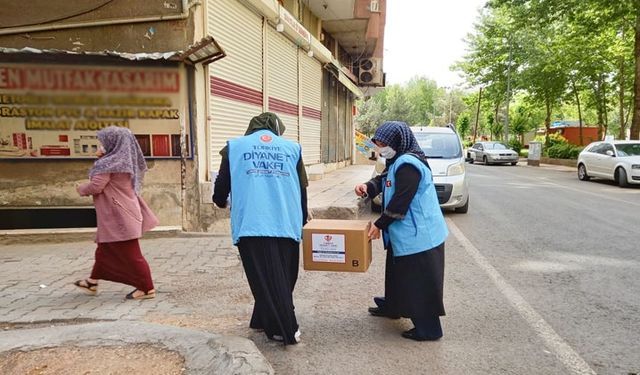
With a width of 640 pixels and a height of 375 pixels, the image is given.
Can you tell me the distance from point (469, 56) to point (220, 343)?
136 ft

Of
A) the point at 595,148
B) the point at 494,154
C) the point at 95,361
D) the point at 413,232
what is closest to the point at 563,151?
the point at 494,154

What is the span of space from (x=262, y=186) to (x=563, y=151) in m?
29.2

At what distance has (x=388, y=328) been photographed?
13.2 ft

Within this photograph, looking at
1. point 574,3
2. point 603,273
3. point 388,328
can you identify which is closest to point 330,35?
point 574,3

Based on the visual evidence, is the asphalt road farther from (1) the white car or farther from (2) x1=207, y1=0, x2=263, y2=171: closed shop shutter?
(1) the white car

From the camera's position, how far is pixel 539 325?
4051mm

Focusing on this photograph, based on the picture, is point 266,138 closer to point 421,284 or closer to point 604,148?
point 421,284

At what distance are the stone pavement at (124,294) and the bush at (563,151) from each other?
25.6 meters

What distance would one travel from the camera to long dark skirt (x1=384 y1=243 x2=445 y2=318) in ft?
12.1

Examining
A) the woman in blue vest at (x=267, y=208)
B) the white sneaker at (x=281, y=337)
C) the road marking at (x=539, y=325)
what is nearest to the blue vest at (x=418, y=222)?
the woman in blue vest at (x=267, y=208)

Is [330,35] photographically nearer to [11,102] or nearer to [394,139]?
[11,102]

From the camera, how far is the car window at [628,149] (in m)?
15.9

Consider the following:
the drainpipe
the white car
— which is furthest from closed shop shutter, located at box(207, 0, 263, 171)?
the white car

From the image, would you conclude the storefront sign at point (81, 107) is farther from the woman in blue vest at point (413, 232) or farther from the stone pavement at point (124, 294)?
the woman in blue vest at point (413, 232)
